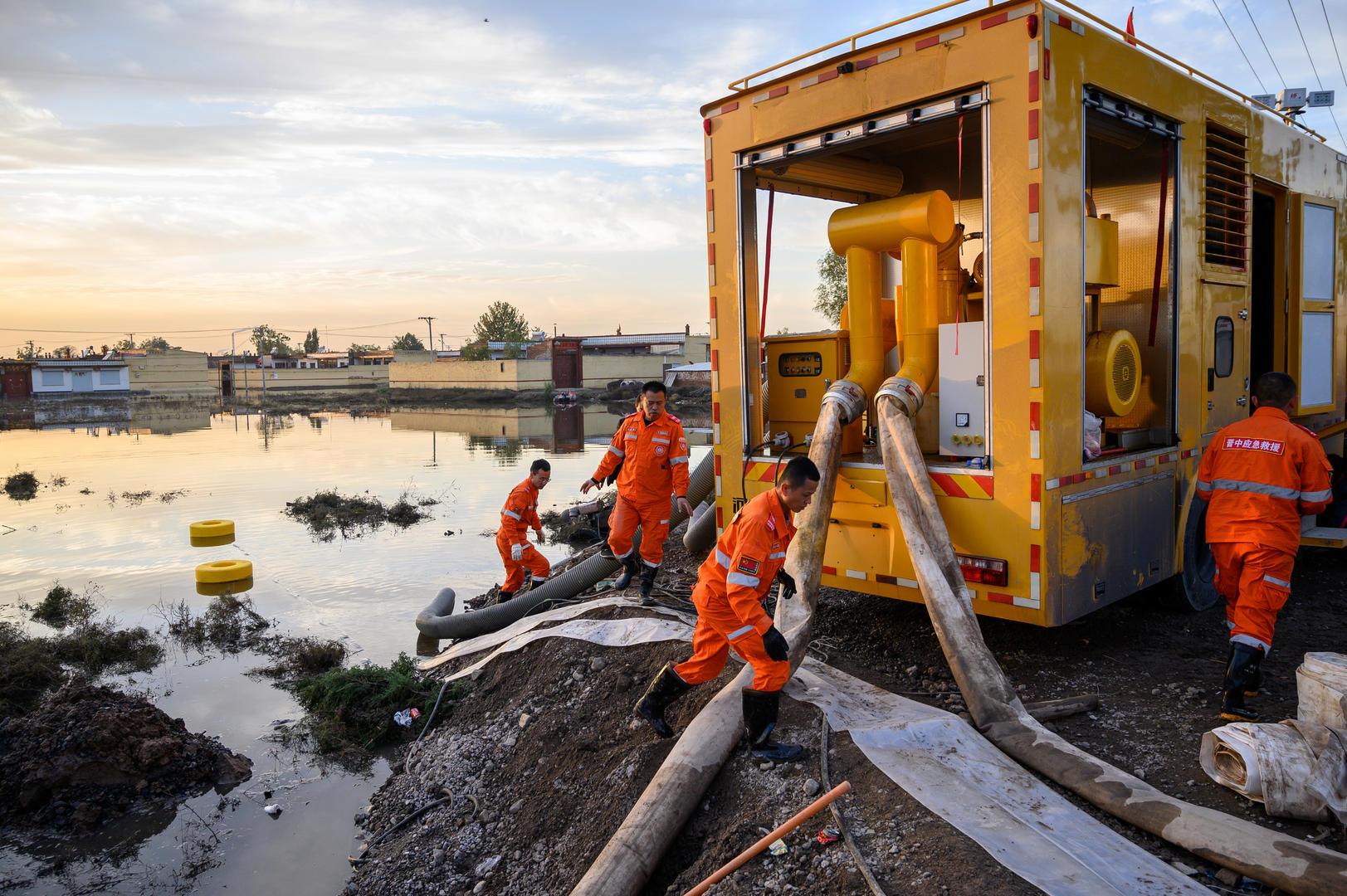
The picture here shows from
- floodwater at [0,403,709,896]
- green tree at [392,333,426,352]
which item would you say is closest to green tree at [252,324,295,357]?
green tree at [392,333,426,352]

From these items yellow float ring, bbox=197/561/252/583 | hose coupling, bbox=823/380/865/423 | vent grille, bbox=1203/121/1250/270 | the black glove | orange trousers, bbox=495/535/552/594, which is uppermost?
vent grille, bbox=1203/121/1250/270

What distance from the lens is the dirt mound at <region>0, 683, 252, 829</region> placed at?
5.56 meters

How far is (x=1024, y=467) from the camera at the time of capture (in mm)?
4832

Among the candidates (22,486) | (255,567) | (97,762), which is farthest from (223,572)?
(22,486)

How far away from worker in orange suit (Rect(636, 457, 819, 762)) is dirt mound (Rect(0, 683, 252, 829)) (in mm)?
3637

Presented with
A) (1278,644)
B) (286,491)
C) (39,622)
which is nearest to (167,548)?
(39,622)

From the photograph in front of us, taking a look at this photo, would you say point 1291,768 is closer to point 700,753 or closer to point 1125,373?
point 700,753

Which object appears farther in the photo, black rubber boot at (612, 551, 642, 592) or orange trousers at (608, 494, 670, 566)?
black rubber boot at (612, 551, 642, 592)

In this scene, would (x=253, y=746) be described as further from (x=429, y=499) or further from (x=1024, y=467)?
(x=429, y=499)

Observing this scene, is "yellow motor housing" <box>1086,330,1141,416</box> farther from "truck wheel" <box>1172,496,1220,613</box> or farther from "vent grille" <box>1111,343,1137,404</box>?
"truck wheel" <box>1172,496,1220,613</box>

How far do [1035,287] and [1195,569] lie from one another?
286 cm

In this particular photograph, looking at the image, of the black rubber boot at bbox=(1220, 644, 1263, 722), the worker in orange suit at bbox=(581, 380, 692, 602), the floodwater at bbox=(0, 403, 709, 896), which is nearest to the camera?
the black rubber boot at bbox=(1220, 644, 1263, 722)

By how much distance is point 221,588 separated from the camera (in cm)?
1073

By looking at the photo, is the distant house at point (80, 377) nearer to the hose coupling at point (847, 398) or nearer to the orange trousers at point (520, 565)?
the orange trousers at point (520, 565)
